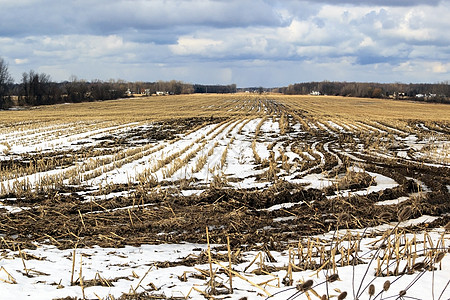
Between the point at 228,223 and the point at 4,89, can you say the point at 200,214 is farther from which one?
the point at 4,89

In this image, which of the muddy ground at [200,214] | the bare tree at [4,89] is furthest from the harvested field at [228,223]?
the bare tree at [4,89]

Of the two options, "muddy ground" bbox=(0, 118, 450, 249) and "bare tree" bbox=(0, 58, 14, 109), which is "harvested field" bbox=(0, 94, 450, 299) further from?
"bare tree" bbox=(0, 58, 14, 109)

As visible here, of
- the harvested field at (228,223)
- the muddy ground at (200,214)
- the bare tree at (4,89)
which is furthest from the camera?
the bare tree at (4,89)

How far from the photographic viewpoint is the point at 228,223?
7820 millimetres

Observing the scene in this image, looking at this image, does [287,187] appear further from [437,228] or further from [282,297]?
[282,297]

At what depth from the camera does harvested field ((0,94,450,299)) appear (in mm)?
4663

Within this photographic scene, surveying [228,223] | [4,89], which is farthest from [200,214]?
[4,89]

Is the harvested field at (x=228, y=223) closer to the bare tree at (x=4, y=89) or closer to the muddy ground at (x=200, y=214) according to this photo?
the muddy ground at (x=200, y=214)

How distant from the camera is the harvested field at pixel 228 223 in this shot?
4.66 meters

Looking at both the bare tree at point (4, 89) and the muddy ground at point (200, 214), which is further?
the bare tree at point (4, 89)

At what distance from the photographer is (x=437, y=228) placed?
7.50 m

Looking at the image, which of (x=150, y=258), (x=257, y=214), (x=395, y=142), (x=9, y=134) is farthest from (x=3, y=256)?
(x=9, y=134)

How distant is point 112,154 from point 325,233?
12893 millimetres

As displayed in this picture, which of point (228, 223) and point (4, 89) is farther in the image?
point (4, 89)
